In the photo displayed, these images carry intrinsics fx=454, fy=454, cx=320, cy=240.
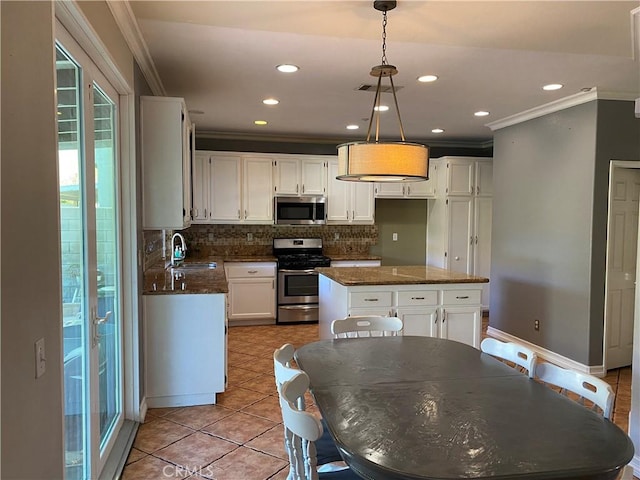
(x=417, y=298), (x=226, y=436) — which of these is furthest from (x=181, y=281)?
(x=417, y=298)

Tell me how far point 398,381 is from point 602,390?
744 millimetres

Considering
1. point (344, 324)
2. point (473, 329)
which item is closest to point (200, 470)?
point (344, 324)

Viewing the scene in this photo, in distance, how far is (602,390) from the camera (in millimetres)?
1677

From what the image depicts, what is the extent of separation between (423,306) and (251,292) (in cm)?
267

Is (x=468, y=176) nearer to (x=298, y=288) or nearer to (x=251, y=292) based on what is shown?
(x=298, y=288)

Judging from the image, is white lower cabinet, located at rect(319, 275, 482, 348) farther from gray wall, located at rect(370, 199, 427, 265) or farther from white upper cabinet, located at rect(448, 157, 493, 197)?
gray wall, located at rect(370, 199, 427, 265)

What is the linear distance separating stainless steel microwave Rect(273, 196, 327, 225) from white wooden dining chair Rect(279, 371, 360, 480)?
4.49 m

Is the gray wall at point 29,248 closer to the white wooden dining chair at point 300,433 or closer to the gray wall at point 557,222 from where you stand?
the white wooden dining chair at point 300,433

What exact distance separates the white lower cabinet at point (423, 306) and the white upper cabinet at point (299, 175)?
8.08ft

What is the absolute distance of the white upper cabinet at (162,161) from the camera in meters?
3.24

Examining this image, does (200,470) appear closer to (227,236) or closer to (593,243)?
(593,243)

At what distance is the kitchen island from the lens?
3568mm

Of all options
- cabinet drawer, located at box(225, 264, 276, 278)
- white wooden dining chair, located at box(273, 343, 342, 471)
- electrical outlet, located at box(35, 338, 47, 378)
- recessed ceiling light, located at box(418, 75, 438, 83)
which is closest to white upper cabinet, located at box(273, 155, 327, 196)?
cabinet drawer, located at box(225, 264, 276, 278)

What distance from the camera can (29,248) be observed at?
120 cm
